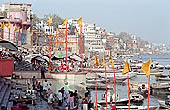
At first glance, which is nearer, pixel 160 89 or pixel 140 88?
pixel 140 88

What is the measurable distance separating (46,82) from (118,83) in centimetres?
2569

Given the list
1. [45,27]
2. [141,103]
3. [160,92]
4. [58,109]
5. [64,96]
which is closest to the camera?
[58,109]

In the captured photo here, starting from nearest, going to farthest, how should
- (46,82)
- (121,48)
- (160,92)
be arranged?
(46,82)
(160,92)
(121,48)

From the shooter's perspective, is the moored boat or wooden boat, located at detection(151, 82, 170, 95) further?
wooden boat, located at detection(151, 82, 170, 95)

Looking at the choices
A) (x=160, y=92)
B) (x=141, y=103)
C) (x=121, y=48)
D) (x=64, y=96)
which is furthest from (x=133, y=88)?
(x=121, y=48)

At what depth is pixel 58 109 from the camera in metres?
14.7

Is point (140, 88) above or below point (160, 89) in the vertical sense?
above

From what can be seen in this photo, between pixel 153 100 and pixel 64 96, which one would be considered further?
pixel 153 100

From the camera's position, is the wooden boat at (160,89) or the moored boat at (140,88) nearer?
the moored boat at (140,88)

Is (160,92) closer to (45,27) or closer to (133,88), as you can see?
(133,88)

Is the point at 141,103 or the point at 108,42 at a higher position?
the point at 108,42

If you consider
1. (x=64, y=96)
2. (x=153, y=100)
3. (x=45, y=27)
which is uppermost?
(x=45, y=27)

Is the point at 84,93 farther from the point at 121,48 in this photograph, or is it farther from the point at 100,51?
the point at 121,48

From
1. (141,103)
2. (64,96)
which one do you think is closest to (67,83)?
(64,96)
